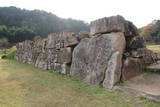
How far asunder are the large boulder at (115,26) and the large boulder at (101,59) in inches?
6.0

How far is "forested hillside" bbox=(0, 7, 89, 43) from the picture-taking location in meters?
34.4

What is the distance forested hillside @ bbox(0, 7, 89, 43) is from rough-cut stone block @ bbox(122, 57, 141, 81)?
30.2 m

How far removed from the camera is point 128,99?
8.94ft

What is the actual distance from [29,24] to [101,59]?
37163 millimetres

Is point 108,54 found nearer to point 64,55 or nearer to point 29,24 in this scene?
point 64,55

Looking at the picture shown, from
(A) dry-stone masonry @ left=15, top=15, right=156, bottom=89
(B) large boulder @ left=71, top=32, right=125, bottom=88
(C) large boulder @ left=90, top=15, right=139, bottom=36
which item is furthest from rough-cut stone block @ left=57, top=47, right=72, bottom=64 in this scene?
(C) large boulder @ left=90, top=15, right=139, bottom=36

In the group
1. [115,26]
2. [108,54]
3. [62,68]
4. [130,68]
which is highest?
[115,26]

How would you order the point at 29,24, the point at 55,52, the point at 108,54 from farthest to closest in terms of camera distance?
the point at 29,24
the point at 55,52
the point at 108,54

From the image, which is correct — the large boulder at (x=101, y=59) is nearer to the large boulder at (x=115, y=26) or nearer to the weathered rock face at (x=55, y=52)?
the large boulder at (x=115, y=26)

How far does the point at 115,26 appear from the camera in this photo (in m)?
3.89

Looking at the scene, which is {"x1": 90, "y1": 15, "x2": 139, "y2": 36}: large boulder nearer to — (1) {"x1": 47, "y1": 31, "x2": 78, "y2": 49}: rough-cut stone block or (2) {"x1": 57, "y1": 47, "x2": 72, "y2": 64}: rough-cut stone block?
(1) {"x1": 47, "y1": 31, "x2": 78, "y2": 49}: rough-cut stone block

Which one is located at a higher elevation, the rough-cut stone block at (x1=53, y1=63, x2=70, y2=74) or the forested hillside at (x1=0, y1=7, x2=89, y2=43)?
the forested hillside at (x1=0, y1=7, x2=89, y2=43)

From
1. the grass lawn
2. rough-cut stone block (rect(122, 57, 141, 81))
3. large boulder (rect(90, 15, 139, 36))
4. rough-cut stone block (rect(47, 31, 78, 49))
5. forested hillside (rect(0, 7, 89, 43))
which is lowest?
the grass lawn

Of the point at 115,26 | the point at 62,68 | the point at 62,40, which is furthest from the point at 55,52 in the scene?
the point at 115,26
